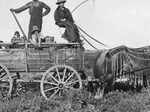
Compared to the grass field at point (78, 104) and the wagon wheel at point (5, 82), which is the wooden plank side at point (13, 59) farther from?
the grass field at point (78, 104)

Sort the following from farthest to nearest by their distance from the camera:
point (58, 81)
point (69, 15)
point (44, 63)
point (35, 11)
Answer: point (35, 11) → point (69, 15) → point (44, 63) → point (58, 81)

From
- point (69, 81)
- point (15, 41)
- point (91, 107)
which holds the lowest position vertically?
point (91, 107)

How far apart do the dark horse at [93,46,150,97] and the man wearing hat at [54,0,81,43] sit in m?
1.20

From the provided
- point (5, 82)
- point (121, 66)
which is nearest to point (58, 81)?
point (5, 82)

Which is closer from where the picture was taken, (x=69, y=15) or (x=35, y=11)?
(x=69, y=15)

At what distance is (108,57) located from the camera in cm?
988

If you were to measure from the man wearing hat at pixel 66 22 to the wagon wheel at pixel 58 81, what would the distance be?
4.21ft

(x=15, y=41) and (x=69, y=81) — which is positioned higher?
(x=15, y=41)

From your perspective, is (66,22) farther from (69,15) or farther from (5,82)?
(5,82)

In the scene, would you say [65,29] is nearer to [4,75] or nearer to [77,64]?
[77,64]

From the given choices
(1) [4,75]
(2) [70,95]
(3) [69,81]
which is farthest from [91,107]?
(1) [4,75]

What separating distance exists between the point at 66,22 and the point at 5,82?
2805 millimetres

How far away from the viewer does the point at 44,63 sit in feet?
32.4

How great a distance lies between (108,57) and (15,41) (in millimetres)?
3051
